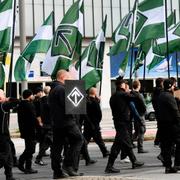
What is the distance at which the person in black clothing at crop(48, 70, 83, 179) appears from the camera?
11.4 metres

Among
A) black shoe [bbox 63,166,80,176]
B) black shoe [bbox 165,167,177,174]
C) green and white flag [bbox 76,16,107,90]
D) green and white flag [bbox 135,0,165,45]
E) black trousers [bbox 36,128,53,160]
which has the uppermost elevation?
green and white flag [bbox 135,0,165,45]

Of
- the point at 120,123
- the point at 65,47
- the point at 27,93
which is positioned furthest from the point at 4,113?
the point at 65,47

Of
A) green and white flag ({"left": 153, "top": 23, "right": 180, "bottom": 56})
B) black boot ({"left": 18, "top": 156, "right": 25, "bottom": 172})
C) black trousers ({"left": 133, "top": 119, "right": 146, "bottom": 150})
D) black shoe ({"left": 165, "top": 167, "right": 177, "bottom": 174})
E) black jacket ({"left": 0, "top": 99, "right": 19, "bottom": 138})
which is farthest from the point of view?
green and white flag ({"left": 153, "top": 23, "right": 180, "bottom": 56})

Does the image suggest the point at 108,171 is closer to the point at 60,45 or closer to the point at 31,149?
the point at 31,149

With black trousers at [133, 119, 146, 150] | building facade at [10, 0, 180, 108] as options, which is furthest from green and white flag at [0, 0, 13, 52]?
building facade at [10, 0, 180, 108]

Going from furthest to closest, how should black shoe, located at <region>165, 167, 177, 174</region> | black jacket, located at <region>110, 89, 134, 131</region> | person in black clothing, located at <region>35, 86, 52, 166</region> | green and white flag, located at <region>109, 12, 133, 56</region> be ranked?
green and white flag, located at <region>109, 12, 133, 56</region> < person in black clothing, located at <region>35, 86, 52, 166</region> < black jacket, located at <region>110, 89, 134, 131</region> < black shoe, located at <region>165, 167, 177, 174</region>

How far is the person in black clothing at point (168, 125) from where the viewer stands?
1188cm

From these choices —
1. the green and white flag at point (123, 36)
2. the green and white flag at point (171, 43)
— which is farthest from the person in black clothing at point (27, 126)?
the green and white flag at point (171, 43)

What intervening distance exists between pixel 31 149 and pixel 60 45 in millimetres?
4948

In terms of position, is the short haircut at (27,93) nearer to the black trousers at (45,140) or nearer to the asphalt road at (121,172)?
the asphalt road at (121,172)

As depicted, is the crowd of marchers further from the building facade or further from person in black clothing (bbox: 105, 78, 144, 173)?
the building facade

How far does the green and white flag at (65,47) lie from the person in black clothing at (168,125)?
5.48m

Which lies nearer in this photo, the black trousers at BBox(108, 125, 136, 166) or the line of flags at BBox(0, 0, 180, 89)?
the black trousers at BBox(108, 125, 136, 166)

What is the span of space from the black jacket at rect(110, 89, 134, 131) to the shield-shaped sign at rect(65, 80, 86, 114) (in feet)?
3.94
